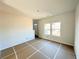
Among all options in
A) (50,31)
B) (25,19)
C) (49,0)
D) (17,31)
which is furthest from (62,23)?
(17,31)

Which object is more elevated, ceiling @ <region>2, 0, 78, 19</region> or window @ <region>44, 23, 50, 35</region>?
ceiling @ <region>2, 0, 78, 19</region>

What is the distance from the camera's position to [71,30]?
364 centimetres

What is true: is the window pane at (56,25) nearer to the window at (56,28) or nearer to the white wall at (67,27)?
the window at (56,28)

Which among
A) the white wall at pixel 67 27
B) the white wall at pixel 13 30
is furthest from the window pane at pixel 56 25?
the white wall at pixel 13 30

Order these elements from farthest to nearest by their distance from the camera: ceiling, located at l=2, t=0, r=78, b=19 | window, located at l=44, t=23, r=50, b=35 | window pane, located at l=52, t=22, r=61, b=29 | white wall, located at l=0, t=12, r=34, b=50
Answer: window, located at l=44, t=23, r=50, b=35 → window pane, located at l=52, t=22, r=61, b=29 → white wall, located at l=0, t=12, r=34, b=50 → ceiling, located at l=2, t=0, r=78, b=19

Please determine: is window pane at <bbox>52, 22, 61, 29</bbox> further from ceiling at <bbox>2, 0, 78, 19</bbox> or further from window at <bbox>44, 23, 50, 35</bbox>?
ceiling at <bbox>2, 0, 78, 19</bbox>

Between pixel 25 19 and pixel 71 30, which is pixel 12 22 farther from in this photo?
pixel 71 30

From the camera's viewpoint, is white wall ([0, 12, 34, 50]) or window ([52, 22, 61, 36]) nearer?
white wall ([0, 12, 34, 50])

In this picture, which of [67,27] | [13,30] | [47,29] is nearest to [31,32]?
[47,29]

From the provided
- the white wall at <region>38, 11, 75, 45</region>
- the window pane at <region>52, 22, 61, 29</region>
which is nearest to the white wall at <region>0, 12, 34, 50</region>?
the window pane at <region>52, 22, 61, 29</region>

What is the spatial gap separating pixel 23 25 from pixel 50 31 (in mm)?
2778

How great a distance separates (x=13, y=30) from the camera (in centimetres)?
389

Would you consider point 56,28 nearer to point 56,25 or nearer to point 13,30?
point 56,25

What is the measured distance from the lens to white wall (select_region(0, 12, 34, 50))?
3.32m
